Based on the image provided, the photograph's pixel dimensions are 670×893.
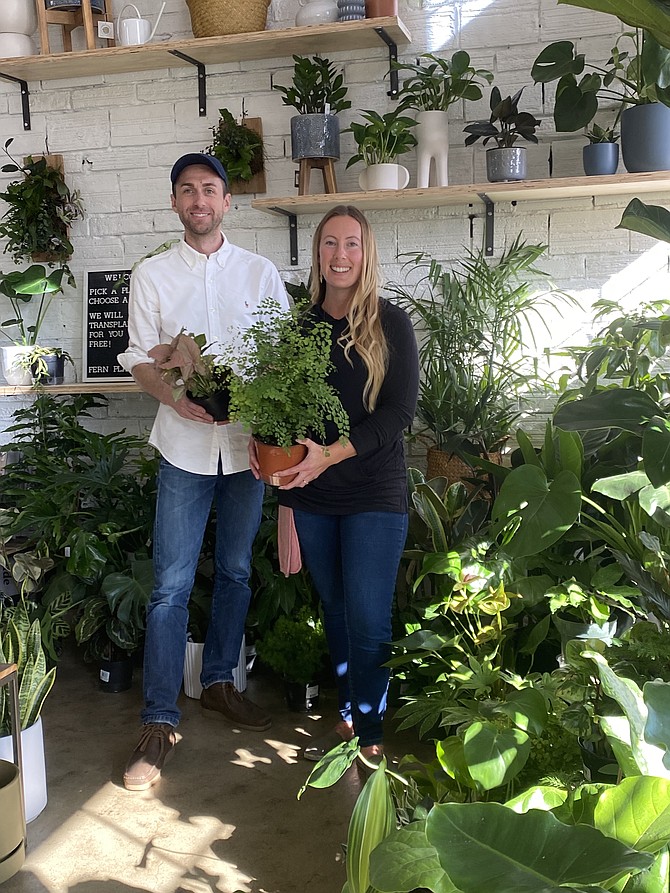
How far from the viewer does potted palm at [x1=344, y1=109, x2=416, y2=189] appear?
3002 mm

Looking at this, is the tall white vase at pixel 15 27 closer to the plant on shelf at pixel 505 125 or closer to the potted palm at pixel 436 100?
the potted palm at pixel 436 100

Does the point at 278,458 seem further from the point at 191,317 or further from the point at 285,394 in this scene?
the point at 191,317

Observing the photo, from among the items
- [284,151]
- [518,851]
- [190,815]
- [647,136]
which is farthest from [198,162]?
[518,851]

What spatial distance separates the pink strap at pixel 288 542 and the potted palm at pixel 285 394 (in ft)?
0.79

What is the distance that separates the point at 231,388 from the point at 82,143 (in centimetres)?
196

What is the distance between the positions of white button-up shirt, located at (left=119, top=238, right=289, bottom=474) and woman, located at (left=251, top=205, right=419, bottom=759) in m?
0.31

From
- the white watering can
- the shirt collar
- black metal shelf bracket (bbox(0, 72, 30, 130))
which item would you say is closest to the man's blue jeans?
the shirt collar

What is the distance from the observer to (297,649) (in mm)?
2955

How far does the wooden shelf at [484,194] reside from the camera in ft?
9.29

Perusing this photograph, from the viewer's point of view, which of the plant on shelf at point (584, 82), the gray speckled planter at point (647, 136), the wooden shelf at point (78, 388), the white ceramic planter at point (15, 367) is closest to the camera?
the plant on shelf at point (584, 82)

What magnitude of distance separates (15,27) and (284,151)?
3.78 ft

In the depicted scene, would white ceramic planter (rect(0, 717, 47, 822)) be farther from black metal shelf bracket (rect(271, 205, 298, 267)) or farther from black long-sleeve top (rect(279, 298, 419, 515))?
black metal shelf bracket (rect(271, 205, 298, 267))

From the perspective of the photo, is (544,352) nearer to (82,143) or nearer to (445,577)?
(445,577)

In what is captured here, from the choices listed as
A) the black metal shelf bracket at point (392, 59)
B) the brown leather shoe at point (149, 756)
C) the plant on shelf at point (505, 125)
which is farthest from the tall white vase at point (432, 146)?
the brown leather shoe at point (149, 756)
